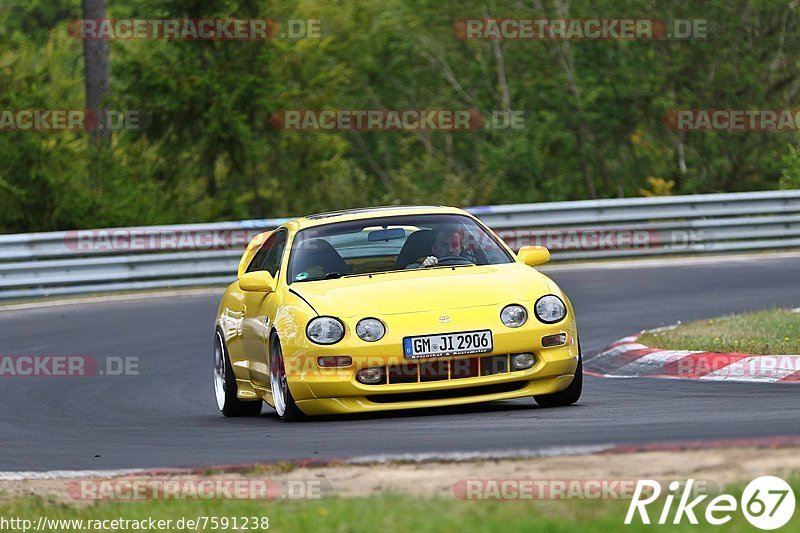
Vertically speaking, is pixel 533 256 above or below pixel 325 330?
above

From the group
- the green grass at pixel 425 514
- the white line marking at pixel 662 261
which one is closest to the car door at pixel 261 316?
the green grass at pixel 425 514

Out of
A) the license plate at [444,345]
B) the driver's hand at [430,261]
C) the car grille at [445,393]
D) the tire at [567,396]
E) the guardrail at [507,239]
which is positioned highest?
the driver's hand at [430,261]

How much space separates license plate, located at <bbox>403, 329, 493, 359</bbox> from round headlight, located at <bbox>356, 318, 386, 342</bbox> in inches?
6.5

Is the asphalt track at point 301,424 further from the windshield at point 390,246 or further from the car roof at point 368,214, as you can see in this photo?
the car roof at point 368,214

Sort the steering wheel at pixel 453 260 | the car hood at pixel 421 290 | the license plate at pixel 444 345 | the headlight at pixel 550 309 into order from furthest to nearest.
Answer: the steering wheel at pixel 453 260, the headlight at pixel 550 309, the car hood at pixel 421 290, the license plate at pixel 444 345

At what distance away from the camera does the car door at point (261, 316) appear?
10258 mm

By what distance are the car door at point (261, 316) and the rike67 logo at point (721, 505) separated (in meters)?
4.82

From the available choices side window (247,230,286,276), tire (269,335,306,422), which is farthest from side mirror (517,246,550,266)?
tire (269,335,306,422)

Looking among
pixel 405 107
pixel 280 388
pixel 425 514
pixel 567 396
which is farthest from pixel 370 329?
pixel 405 107

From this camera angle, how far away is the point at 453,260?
34.5 feet

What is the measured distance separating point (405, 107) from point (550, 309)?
38115 millimetres

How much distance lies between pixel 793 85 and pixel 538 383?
27781mm

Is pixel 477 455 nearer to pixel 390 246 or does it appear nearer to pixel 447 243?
pixel 447 243

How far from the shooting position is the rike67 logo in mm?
5234
